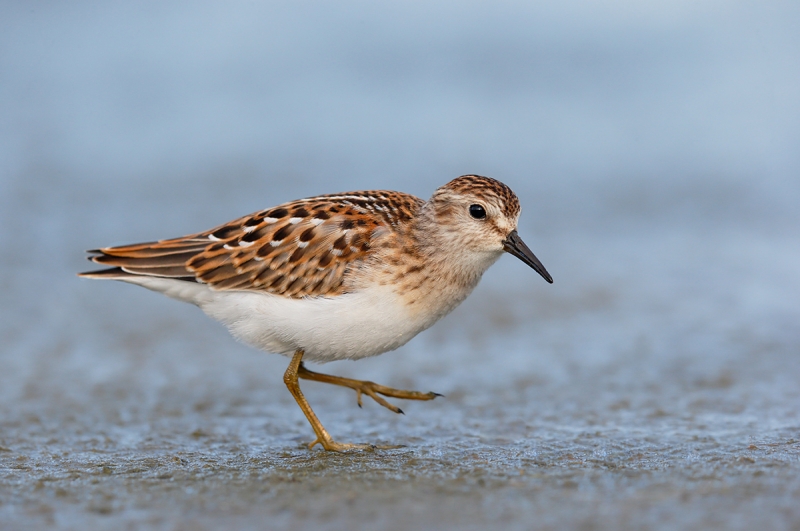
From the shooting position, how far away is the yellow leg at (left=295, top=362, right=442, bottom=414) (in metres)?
6.17

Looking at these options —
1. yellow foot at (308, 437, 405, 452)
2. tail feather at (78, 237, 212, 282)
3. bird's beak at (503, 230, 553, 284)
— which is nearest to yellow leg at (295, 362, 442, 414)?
yellow foot at (308, 437, 405, 452)

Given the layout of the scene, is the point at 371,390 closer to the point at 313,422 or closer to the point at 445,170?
the point at 313,422

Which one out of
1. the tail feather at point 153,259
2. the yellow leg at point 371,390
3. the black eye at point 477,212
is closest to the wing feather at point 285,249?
the tail feather at point 153,259

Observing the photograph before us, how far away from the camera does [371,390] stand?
633 centimetres

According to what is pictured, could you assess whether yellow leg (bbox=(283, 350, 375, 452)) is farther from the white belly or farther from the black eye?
the black eye

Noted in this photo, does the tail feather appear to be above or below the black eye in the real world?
below

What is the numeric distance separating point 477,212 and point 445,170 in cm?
747

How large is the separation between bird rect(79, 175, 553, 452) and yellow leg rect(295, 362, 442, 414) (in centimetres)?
42

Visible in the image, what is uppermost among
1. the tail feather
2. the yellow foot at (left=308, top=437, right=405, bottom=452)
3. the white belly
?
the tail feather

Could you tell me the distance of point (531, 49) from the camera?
17.5 m

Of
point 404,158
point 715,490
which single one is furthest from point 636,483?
point 404,158

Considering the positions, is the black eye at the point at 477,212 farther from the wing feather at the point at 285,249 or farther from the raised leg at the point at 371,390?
the raised leg at the point at 371,390

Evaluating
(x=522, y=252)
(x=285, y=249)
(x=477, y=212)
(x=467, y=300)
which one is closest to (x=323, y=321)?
(x=285, y=249)

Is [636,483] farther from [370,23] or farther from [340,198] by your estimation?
[370,23]
